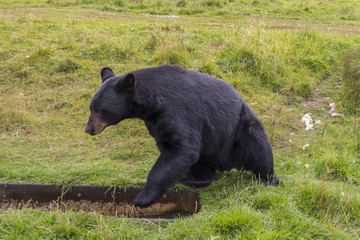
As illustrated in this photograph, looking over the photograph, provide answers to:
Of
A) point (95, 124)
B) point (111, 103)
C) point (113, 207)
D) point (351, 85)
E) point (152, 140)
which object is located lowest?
point (113, 207)

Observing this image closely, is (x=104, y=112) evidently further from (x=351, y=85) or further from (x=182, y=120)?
(x=351, y=85)

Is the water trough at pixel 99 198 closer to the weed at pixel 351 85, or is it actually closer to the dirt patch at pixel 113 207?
the dirt patch at pixel 113 207

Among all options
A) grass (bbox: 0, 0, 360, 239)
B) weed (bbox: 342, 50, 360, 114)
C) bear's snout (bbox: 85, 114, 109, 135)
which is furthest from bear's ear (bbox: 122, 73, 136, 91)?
weed (bbox: 342, 50, 360, 114)

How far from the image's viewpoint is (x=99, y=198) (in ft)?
15.2

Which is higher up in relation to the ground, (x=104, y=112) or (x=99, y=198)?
(x=104, y=112)

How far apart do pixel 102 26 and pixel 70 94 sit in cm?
363

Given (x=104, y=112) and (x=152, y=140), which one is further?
Result: (x=152, y=140)

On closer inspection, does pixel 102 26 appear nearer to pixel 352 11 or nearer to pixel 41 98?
pixel 41 98

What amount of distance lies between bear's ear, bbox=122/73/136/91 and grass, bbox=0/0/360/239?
139 cm

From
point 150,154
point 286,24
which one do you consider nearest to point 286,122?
point 150,154

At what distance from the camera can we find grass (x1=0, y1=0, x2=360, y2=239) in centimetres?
356

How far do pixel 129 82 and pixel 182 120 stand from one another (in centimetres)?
71

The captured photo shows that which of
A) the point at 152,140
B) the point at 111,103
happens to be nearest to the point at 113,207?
the point at 111,103

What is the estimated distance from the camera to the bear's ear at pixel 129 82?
3789 mm
